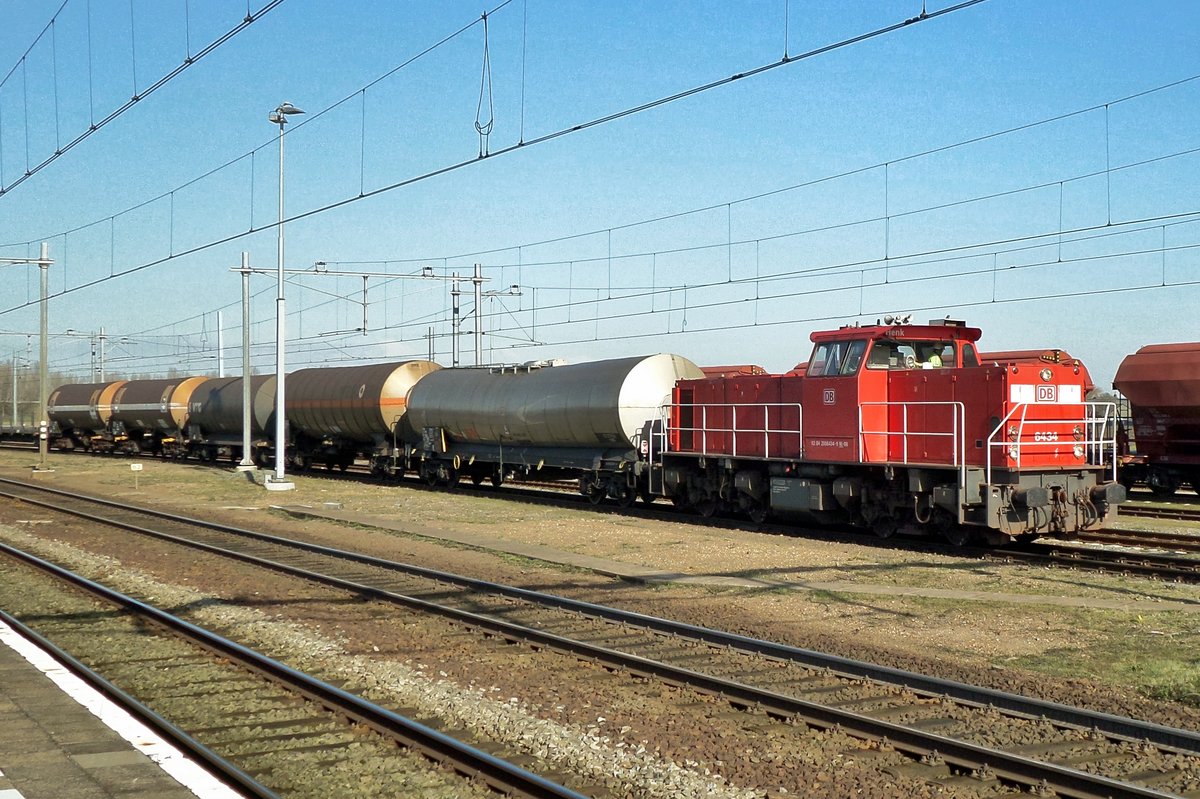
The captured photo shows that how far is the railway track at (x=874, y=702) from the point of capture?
22.4 ft

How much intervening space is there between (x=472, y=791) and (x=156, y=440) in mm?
51473

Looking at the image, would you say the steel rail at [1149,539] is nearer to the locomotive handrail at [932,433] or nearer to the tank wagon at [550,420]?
the locomotive handrail at [932,433]

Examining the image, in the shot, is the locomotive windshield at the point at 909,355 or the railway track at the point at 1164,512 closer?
the locomotive windshield at the point at 909,355

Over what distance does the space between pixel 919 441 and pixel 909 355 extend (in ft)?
5.25

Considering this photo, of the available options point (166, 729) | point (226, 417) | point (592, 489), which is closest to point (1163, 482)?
point (592, 489)

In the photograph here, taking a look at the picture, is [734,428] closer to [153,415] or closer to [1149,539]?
[1149,539]

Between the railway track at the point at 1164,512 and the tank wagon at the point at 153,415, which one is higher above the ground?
the tank wagon at the point at 153,415

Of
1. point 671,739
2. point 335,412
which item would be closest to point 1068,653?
point 671,739

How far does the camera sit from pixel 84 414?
2270 inches

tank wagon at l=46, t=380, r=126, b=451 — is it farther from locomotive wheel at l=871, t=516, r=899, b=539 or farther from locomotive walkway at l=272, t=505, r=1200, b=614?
locomotive wheel at l=871, t=516, r=899, b=539

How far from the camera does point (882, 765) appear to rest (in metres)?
7.04

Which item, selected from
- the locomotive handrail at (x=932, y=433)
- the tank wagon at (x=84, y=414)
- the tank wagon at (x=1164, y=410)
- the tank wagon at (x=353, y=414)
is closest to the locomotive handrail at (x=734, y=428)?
Answer: the locomotive handrail at (x=932, y=433)

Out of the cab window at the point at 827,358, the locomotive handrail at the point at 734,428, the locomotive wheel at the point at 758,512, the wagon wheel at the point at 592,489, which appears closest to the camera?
the cab window at the point at 827,358

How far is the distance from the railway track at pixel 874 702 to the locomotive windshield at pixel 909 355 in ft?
28.1
